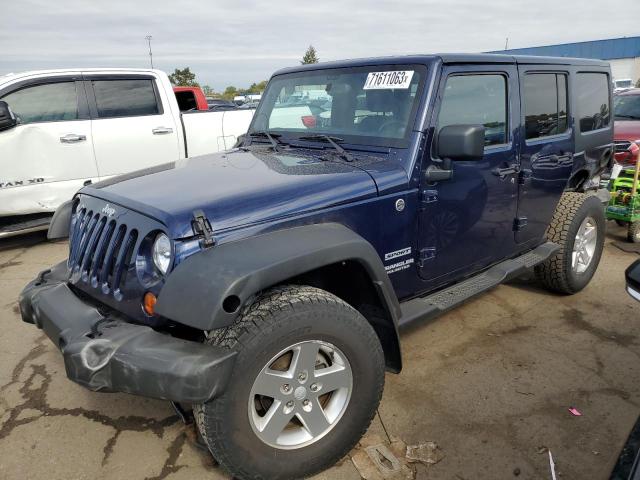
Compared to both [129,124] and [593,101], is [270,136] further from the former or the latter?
[129,124]

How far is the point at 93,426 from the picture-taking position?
2.67m

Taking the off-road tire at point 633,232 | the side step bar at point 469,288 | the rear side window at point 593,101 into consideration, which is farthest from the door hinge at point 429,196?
the off-road tire at point 633,232

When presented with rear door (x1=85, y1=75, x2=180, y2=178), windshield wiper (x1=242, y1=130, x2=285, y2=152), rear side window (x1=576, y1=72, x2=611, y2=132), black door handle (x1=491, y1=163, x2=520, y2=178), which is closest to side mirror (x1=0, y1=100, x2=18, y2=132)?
rear door (x1=85, y1=75, x2=180, y2=178)

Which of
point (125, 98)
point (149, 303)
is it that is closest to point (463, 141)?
point (149, 303)

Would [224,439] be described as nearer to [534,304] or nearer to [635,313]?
[534,304]

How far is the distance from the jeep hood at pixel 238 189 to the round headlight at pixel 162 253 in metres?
0.08

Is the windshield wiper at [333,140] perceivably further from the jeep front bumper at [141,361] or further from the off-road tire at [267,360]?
the jeep front bumper at [141,361]

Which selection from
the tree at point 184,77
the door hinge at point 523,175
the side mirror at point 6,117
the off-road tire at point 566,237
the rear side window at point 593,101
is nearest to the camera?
the door hinge at point 523,175

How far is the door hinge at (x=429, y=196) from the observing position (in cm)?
276

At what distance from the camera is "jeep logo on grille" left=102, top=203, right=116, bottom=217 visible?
239cm

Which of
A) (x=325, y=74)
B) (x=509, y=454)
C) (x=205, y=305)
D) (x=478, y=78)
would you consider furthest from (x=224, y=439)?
(x=478, y=78)

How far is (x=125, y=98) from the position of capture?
20.3ft

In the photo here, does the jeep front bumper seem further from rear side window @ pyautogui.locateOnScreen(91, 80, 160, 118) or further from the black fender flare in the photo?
rear side window @ pyautogui.locateOnScreen(91, 80, 160, 118)

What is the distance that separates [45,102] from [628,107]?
8908 millimetres
